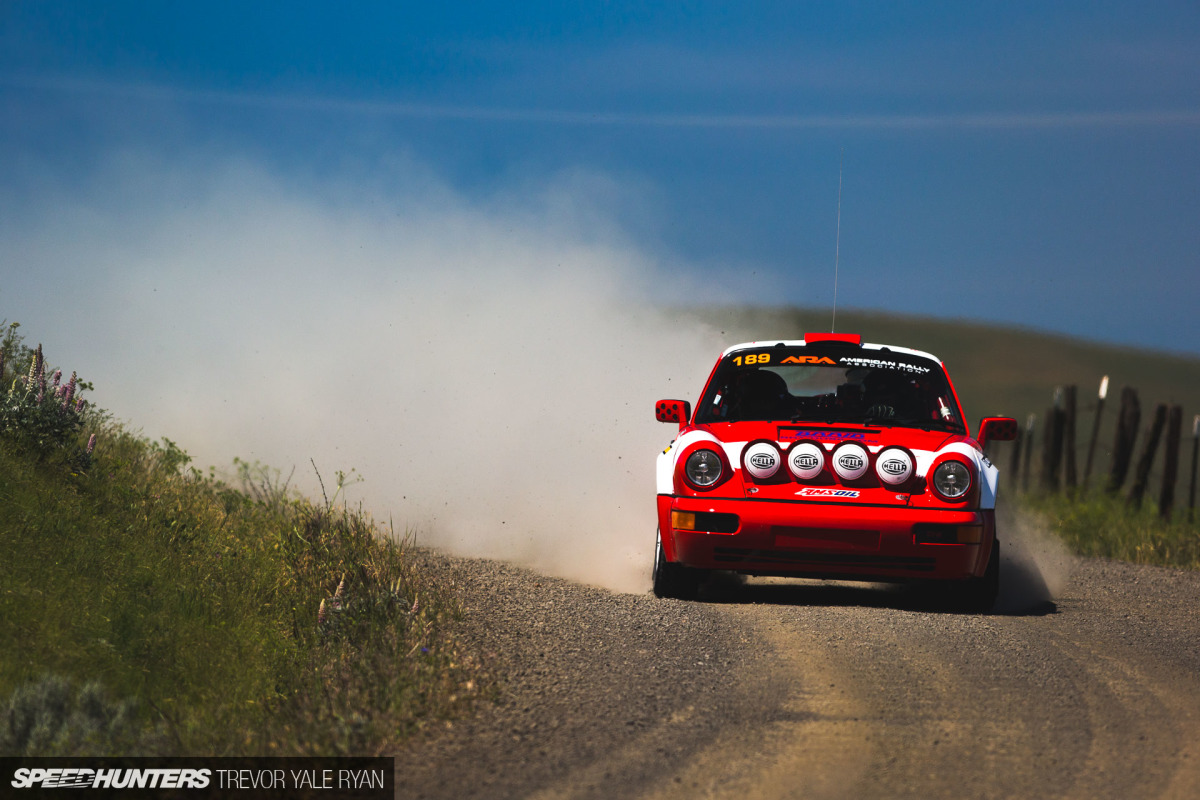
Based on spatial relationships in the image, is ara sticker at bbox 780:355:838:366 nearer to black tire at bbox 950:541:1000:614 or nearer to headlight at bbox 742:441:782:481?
headlight at bbox 742:441:782:481

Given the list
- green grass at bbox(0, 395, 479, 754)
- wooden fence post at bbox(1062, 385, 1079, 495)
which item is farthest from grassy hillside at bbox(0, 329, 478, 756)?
wooden fence post at bbox(1062, 385, 1079, 495)

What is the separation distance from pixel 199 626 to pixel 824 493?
3862mm

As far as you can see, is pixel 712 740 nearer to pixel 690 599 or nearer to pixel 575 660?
pixel 575 660

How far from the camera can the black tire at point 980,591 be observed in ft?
25.7

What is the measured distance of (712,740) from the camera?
15.6ft

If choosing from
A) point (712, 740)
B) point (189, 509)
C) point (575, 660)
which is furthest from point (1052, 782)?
point (189, 509)

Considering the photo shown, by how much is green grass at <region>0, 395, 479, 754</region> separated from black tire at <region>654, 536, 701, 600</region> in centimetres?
152

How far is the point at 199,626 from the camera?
6789 millimetres

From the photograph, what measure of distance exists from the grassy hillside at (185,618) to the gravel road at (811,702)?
46 cm

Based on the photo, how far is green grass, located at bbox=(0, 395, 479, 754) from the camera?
4.88 m

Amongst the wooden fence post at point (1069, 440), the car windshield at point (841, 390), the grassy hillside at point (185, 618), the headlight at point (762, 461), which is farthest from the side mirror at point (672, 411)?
the wooden fence post at point (1069, 440)

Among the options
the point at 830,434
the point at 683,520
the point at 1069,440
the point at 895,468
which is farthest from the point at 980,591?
the point at 1069,440

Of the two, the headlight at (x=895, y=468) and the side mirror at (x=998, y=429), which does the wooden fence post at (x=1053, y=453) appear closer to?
the side mirror at (x=998, y=429)

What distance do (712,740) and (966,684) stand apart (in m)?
1.68
